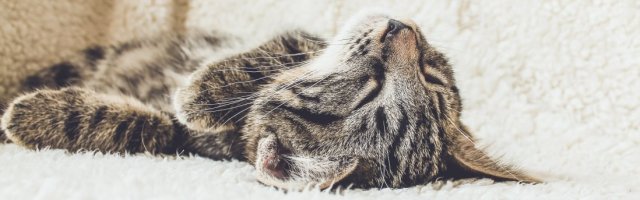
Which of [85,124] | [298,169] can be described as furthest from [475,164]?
[85,124]

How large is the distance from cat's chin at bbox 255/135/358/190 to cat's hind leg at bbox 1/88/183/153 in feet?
0.94

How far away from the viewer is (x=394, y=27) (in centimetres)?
111

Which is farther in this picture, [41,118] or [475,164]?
[41,118]

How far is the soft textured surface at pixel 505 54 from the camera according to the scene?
1320mm

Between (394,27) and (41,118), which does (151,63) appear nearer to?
(41,118)

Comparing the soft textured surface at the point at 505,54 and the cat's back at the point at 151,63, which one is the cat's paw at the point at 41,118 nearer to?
the soft textured surface at the point at 505,54

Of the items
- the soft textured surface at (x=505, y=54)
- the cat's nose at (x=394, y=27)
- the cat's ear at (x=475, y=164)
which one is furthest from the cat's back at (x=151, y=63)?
the cat's ear at (x=475, y=164)

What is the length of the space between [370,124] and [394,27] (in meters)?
0.18

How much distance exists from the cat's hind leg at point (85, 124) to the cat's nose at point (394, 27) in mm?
470

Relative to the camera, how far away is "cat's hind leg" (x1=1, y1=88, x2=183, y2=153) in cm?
114

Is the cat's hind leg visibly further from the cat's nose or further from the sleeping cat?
the cat's nose

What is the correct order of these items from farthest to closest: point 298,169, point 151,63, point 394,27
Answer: point 151,63
point 394,27
point 298,169

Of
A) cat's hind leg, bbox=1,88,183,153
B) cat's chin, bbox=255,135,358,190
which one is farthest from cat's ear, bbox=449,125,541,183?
cat's hind leg, bbox=1,88,183,153

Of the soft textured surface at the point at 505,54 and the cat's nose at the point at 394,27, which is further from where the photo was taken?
the soft textured surface at the point at 505,54
